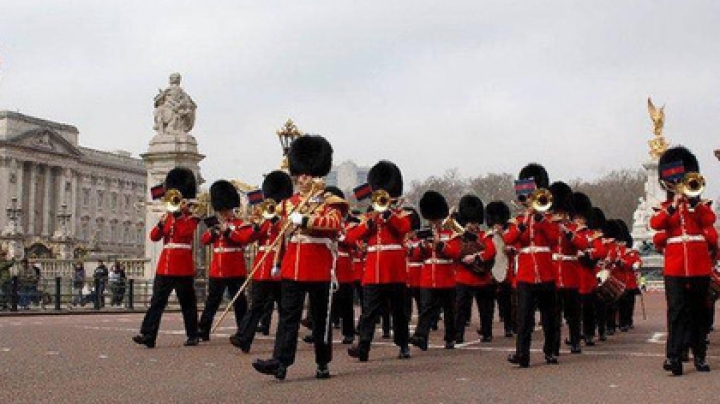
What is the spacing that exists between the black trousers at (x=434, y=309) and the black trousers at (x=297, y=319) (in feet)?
9.10

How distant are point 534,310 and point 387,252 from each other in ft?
5.42

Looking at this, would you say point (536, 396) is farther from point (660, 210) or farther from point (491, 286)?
point (491, 286)

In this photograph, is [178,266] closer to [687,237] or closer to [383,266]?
[383,266]

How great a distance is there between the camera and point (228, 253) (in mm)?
13156

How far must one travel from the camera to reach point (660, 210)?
970 cm

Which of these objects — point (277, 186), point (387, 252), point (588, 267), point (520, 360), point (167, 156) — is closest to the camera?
point (520, 360)

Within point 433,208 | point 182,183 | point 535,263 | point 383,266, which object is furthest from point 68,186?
point 535,263

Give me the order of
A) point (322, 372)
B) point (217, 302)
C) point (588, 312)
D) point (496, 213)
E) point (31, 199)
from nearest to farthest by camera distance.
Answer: point (322, 372) → point (217, 302) → point (588, 312) → point (496, 213) → point (31, 199)

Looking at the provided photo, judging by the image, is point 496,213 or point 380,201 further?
point 496,213

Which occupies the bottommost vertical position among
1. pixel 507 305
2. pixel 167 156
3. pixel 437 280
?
pixel 507 305

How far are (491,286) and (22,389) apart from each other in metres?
8.08

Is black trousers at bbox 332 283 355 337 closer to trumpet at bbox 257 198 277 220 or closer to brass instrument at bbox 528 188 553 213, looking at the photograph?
trumpet at bbox 257 198 277 220

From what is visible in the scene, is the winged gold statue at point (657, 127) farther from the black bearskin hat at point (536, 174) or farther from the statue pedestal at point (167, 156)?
the black bearskin hat at point (536, 174)

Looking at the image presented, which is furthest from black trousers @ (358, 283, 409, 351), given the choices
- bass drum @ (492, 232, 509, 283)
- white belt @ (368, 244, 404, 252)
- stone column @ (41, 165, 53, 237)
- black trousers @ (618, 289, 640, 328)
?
stone column @ (41, 165, 53, 237)
